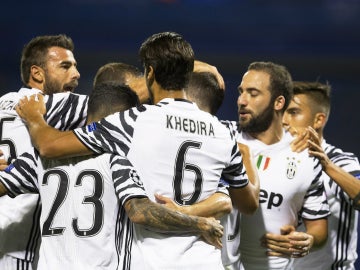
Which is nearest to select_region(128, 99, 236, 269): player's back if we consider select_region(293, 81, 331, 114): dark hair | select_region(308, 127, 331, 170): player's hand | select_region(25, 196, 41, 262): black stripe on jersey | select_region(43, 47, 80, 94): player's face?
select_region(25, 196, 41, 262): black stripe on jersey

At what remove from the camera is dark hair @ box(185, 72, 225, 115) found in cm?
450

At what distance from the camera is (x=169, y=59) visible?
3936 mm

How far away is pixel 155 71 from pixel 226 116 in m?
5.80

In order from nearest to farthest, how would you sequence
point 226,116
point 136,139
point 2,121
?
1. point 136,139
2. point 2,121
3. point 226,116

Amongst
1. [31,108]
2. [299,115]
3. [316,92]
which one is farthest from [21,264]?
[316,92]

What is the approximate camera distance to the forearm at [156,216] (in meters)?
3.74

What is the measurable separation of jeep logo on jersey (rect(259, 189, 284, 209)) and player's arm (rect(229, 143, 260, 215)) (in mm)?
358

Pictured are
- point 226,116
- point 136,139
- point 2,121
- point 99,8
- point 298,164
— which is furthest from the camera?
point 99,8

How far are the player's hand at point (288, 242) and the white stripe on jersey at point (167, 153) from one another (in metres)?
1.01

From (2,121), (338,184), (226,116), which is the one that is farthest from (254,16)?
(2,121)

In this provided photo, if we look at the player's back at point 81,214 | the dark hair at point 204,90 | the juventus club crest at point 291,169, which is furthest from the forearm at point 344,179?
the player's back at point 81,214

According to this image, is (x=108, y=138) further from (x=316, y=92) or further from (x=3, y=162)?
(x=316, y=92)

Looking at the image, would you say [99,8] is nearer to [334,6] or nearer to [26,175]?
[334,6]

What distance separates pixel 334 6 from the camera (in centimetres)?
1040
